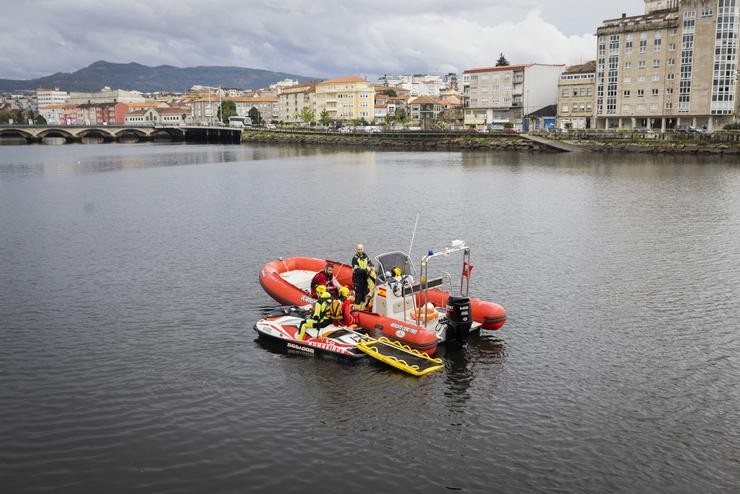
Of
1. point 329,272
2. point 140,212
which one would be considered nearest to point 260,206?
point 140,212

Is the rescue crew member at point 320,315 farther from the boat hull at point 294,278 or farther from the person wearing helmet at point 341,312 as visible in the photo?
the boat hull at point 294,278

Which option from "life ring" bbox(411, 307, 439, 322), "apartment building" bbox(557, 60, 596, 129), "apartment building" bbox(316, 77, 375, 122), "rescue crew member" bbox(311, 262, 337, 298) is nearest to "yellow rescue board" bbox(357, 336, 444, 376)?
"life ring" bbox(411, 307, 439, 322)

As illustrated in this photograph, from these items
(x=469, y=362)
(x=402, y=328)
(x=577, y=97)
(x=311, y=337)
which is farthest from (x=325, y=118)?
(x=469, y=362)

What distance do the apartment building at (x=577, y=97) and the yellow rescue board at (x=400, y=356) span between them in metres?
108

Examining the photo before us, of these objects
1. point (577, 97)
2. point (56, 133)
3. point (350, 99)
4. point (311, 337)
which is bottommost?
point (311, 337)

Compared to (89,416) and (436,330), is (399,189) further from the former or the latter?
(89,416)

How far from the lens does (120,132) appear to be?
6983 inches

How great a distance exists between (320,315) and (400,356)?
293 centimetres

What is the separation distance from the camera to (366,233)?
37438 millimetres

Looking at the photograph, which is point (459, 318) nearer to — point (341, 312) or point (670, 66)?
point (341, 312)

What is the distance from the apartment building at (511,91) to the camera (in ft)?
434

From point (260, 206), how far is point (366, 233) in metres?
14.4

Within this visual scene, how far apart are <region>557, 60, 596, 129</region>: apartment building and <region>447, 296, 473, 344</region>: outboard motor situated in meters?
106

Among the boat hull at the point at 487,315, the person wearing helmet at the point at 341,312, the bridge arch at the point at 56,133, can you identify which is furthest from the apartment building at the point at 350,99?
the person wearing helmet at the point at 341,312
